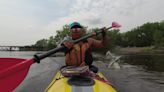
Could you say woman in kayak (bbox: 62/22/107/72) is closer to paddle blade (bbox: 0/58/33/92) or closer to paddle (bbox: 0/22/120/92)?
paddle (bbox: 0/22/120/92)

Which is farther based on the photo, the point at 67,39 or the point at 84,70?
the point at 67,39

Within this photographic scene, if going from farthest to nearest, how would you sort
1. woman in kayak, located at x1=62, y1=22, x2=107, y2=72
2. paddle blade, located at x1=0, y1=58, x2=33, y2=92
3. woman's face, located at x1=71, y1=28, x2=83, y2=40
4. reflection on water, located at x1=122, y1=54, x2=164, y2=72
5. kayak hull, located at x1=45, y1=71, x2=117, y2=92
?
reflection on water, located at x1=122, y1=54, x2=164, y2=72, woman's face, located at x1=71, y1=28, x2=83, y2=40, woman in kayak, located at x1=62, y1=22, x2=107, y2=72, paddle blade, located at x1=0, y1=58, x2=33, y2=92, kayak hull, located at x1=45, y1=71, x2=117, y2=92

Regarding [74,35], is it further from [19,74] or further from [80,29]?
[19,74]

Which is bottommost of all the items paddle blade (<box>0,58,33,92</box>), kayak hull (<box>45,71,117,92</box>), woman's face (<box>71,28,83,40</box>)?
kayak hull (<box>45,71,117,92</box>)

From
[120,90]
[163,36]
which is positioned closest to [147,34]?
[163,36]

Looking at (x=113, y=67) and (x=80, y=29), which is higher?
(x=80, y=29)

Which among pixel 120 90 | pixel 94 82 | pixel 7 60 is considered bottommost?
pixel 120 90

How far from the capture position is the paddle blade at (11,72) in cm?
680

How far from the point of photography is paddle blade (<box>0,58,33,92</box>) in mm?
6797

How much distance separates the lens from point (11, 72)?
6953 mm

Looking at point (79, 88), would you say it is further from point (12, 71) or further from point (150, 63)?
point (150, 63)

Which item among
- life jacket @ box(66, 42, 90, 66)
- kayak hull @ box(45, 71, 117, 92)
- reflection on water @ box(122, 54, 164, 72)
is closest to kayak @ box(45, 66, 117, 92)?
kayak hull @ box(45, 71, 117, 92)

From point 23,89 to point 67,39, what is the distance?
3567mm

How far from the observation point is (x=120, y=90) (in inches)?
413
